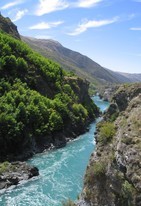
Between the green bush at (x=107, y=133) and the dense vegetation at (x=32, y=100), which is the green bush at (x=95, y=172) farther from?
the dense vegetation at (x=32, y=100)

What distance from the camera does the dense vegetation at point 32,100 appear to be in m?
89.9

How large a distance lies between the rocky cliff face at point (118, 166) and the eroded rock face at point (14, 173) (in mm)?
26316

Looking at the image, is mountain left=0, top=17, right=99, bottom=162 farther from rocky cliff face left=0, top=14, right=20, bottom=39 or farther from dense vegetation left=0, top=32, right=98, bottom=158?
rocky cliff face left=0, top=14, right=20, bottom=39

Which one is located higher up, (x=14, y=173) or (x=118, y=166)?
(x=118, y=166)

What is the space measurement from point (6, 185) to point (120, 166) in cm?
3335

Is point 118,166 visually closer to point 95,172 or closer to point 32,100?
point 95,172

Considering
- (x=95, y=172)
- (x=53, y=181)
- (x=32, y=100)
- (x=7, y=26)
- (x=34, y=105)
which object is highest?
(x=7, y=26)

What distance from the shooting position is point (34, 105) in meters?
104

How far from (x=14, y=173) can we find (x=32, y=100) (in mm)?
39228

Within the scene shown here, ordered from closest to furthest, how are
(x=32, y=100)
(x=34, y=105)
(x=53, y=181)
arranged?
(x=53, y=181)
(x=34, y=105)
(x=32, y=100)

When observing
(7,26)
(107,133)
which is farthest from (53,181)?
(7,26)

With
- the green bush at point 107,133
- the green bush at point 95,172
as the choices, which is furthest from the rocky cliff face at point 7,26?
the green bush at point 95,172

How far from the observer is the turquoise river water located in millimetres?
57750

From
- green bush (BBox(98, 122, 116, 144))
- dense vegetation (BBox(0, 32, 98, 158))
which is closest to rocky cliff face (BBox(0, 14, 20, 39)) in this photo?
dense vegetation (BBox(0, 32, 98, 158))
